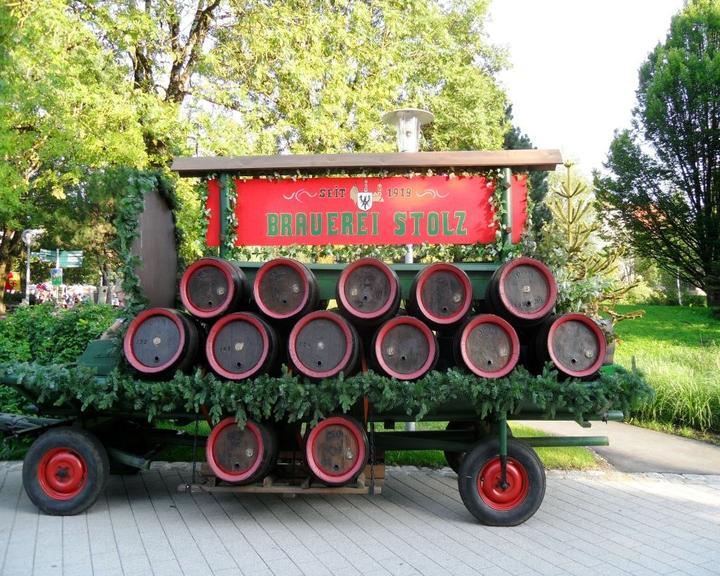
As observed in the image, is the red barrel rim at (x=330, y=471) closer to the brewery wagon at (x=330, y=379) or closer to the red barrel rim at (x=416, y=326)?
the brewery wagon at (x=330, y=379)

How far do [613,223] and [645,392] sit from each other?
23.6 metres

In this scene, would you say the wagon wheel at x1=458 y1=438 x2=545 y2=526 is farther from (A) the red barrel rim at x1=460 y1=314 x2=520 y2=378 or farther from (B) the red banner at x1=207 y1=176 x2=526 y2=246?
(B) the red banner at x1=207 y1=176 x2=526 y2=246

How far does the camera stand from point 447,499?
18.5 feet

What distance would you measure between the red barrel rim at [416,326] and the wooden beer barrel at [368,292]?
137 millimetres

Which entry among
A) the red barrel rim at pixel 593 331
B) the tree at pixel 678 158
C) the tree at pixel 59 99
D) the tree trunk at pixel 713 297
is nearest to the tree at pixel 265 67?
the tree at pixel 59 99

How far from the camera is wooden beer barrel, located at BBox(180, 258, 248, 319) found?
501 cm

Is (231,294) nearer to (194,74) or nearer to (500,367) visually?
(500,367)

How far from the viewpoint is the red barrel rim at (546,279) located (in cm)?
482

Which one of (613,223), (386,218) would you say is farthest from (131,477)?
(613,223)

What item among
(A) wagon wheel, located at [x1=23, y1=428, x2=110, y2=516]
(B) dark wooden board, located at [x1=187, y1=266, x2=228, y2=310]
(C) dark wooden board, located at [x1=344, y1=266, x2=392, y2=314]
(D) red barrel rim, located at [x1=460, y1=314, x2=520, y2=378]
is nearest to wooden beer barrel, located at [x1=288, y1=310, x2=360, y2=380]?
(C) dark wooden board, located at [x1=344, y1=266, x2=392, y2=314]

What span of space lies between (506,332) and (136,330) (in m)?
2.91

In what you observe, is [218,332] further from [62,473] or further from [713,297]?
[713,297]

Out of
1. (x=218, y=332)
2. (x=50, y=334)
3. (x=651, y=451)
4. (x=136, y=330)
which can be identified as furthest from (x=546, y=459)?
(x=50, y=334)

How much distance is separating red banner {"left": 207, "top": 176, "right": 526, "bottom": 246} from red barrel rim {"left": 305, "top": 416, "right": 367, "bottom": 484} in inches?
69.3
